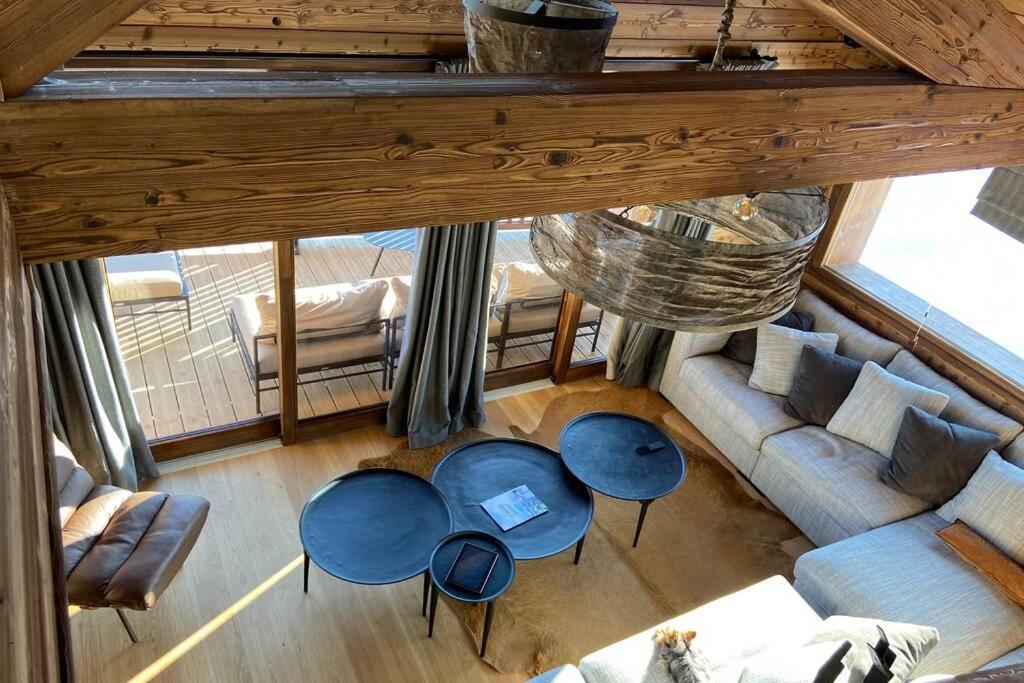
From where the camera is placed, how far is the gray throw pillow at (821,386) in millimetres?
4410

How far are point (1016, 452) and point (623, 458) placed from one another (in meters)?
1.95

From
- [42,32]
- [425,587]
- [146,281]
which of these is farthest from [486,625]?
[42,32]

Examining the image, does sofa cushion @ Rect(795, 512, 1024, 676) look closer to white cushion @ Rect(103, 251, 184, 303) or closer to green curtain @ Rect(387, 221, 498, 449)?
green curtain @ Rect(387, 221, 498, 449)

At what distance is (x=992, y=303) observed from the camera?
14.2 ft

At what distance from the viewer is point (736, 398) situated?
15.2ft

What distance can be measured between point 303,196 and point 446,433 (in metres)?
3.61

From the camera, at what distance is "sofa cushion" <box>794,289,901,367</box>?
455cm

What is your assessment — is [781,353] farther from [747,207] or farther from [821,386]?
[747,207]

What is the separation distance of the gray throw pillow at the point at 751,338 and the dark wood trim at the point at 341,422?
2152 mm

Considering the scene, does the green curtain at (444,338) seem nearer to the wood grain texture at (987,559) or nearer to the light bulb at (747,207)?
the light bulb at (747,207)

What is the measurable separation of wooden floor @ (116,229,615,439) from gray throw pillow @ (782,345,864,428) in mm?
2284

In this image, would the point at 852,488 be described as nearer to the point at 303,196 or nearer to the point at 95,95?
the point at 303,196

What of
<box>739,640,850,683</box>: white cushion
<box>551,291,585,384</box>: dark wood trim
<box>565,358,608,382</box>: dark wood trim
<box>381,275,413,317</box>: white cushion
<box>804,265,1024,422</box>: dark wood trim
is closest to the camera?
<box>739,640,850,683</box>: white cushion

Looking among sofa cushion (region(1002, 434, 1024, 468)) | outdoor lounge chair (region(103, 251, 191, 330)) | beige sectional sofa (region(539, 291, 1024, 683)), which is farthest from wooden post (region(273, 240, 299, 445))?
sofa cushion (region(1002, 434, 1024, 468))
